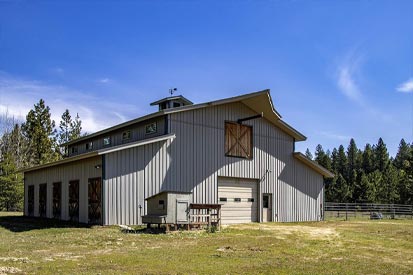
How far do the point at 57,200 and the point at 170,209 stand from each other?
1059 centimetres

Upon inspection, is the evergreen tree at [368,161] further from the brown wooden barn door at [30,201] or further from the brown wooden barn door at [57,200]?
the brown wooden barn door at [57,200]

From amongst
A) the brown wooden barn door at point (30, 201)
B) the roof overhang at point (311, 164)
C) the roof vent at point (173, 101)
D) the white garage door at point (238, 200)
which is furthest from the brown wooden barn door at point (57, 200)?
the roof overhang at point (311, 164)

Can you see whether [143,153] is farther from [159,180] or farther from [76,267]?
[76,267]

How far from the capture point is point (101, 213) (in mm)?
20656

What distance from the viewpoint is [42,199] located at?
94.1 ft

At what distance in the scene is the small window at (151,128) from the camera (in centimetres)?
2359

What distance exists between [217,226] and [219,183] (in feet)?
17.5

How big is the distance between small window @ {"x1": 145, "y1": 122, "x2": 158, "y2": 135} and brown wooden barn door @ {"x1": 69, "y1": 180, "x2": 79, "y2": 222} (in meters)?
4.50

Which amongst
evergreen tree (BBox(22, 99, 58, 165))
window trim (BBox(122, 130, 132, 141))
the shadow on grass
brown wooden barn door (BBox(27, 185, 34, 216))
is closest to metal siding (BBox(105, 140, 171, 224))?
the shadow on grass

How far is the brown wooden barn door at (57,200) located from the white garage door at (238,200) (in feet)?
29.8

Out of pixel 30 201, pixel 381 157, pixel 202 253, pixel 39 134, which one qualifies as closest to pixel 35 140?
pixel 39 134

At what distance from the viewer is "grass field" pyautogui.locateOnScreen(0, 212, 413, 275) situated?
10273 mm

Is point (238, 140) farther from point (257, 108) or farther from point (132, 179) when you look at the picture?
point (132, 179)

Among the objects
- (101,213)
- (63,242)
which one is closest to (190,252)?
(63,242)
